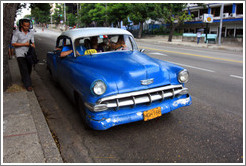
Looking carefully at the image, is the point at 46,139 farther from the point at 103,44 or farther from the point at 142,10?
the point at 142,10

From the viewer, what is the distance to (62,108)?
515 cm

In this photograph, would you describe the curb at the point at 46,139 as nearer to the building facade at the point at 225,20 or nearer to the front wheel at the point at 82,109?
the front wheel at the point at 82,109

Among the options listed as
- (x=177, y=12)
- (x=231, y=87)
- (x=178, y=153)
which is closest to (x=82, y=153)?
(x=178, y=153)

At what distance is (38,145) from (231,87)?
223 inches

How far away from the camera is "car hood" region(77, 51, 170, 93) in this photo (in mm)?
3652

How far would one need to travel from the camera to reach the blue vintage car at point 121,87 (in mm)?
3543

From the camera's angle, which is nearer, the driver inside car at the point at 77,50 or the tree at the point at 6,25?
the driver inside car at the point at 77,50

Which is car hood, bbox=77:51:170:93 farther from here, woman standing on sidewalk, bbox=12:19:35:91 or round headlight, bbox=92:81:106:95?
woman standing on sidewalk, bbox=12:19:35:91

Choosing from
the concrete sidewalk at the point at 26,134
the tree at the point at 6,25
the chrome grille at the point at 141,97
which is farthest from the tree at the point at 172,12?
the chrome grille at the point at 141,97

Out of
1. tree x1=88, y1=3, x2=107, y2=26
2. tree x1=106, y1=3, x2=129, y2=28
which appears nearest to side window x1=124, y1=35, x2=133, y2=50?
tree x1=106, y1=3, x2=129, y2=28

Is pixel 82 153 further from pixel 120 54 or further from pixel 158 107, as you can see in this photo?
pixel 120 54

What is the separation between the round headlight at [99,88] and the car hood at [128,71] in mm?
81

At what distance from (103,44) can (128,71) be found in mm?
1692

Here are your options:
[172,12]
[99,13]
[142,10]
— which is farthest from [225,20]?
[99,13]
